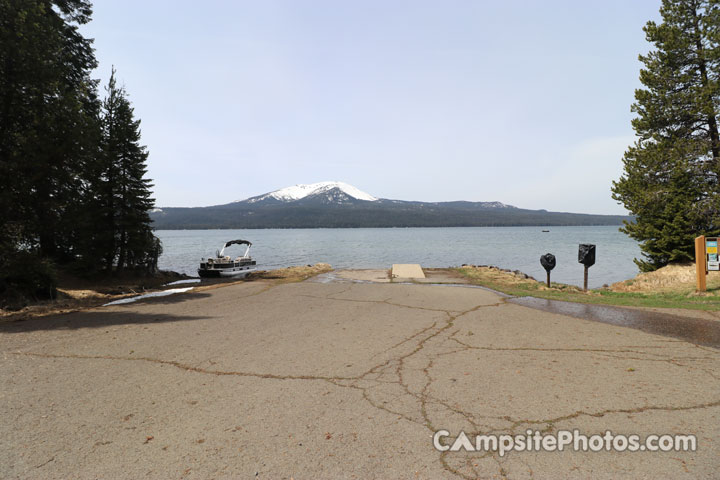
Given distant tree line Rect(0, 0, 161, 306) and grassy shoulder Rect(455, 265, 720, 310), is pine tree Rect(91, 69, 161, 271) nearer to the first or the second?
distant tree line Rect(0, 0, 161, 306)

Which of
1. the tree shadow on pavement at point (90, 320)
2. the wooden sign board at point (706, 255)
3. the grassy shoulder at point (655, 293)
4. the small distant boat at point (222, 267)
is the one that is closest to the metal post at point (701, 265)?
the wooden sign board at point (706, 255)

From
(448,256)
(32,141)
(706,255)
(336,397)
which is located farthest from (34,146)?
(448,256)

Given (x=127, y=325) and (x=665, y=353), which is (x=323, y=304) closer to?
(x=127, y=325)

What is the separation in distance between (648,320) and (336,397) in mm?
8280

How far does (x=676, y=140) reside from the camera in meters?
17.9

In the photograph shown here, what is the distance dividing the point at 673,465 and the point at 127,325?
9569mm

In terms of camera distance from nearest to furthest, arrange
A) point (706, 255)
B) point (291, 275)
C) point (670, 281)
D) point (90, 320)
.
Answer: point (90, 320) < point (706, 255) < point (670, 281) < point (291, 275)

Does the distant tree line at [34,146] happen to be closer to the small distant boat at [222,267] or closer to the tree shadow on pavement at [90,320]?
the tree shadow on pavement at [90,320]

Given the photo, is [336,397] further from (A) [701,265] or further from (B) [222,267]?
(B) [222,267]

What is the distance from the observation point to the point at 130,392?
448 centimetres

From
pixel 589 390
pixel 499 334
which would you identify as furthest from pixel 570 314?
pixel 589 390

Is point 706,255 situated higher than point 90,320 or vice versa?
point 706,255

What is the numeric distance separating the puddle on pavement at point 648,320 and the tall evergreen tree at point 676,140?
11.4m

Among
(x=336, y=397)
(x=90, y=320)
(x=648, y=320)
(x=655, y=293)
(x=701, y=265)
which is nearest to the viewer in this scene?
(x=336, y=397)
